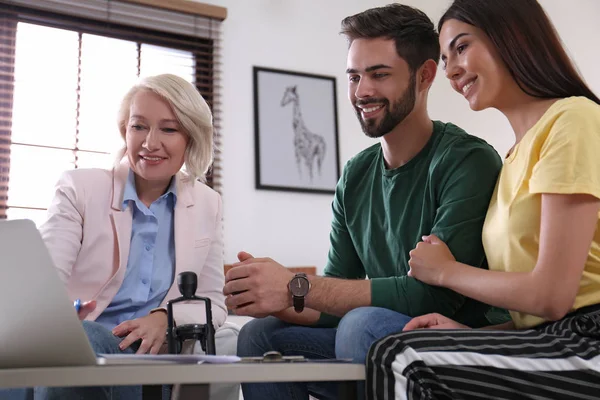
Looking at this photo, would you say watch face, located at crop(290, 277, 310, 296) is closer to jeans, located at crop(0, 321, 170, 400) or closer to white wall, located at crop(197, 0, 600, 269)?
jeans, located at crop(0, 321, 170, 400)

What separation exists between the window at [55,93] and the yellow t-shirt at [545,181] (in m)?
2.07

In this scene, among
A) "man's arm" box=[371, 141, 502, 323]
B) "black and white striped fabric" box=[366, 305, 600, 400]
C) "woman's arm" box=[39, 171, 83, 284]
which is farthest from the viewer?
"woman's arm" box=[39, 171, 83, 284]

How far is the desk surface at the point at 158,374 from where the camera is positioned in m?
0.74

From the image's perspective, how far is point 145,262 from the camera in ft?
5.45

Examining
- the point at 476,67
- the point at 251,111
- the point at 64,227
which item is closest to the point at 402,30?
the point at 476,67

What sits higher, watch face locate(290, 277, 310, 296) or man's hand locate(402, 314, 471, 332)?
watch face locate(290, 277, 310, 296)

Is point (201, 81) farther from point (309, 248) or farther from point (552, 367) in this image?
point (552, 367)

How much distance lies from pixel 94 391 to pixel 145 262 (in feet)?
1.66

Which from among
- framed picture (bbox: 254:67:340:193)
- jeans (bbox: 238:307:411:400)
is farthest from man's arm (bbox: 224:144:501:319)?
framed picture (bbox: 254:67:340:193)

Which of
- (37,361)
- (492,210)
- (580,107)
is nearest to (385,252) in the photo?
(492,210)

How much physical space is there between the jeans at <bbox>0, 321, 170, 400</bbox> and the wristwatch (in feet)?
1.16

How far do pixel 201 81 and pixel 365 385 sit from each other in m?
2.68

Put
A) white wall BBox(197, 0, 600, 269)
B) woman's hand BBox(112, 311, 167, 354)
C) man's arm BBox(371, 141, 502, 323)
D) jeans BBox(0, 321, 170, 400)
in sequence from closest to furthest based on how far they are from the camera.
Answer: jeans BBox(0, 321, 170, 400) → man's arm BBox(371, 141, 502, 323) → woman's hand BBox(112, 311, 167, 354) → white wall BBox(197, 0, 600, 269)

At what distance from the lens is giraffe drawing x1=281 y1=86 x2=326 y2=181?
3.44 metres
